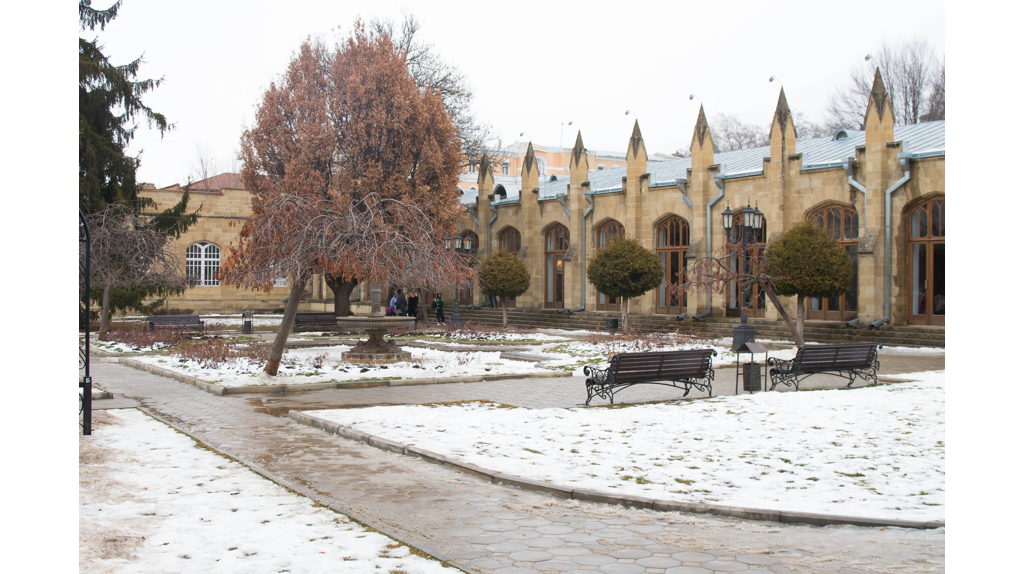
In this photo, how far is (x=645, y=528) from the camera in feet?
17.9

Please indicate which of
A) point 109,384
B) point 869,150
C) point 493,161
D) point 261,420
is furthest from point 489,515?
point 493,161

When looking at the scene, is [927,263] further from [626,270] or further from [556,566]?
[556,566]

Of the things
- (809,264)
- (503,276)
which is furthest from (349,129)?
(809,264)

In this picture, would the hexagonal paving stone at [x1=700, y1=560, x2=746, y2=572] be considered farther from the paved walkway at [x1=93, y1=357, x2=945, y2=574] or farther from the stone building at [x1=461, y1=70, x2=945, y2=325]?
the stone building at [x1=461, y1=70, x2=945, y2=325]

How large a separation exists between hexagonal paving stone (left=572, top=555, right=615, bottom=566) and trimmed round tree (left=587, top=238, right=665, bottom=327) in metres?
21.3

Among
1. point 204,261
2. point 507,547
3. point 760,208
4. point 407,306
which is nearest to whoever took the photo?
→ point 507,547

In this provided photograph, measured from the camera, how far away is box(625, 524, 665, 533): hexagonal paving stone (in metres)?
5.39

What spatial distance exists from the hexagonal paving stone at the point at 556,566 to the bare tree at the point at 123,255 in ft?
69.8

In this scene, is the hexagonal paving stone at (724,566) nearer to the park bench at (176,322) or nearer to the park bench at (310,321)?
the park bench at (176,322)

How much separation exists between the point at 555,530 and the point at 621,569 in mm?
862

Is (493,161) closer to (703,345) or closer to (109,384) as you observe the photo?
(703,345)

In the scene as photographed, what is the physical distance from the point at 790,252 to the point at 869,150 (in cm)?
462

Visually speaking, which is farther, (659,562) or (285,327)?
(285,327)

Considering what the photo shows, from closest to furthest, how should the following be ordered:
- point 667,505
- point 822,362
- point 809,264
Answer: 1. point 667,505
2. point 822,362
3. point 809,264
